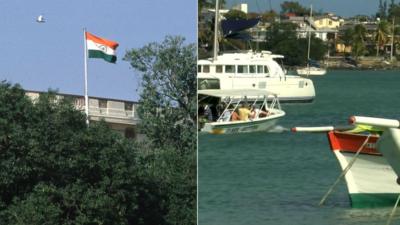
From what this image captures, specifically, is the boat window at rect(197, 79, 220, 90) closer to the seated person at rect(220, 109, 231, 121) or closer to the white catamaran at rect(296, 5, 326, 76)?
the seated person at rect(220, 109, 231, 121)

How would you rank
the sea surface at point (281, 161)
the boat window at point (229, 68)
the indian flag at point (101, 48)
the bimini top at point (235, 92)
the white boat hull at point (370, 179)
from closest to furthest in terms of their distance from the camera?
1. the boat window at point (229, 68)
2. the bimini top at point (235, 92)
3. the sea surface at point (281, 161)
4. the white boat hull at point (370, 179)
5. the indian flag at point (101, 48)

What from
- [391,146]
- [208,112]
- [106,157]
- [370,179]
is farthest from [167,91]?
[391,146]

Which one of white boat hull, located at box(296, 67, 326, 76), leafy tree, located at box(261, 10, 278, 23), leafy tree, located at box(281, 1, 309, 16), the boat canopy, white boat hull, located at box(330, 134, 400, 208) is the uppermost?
leafy tree, located at box(281, 1, 309, 16)

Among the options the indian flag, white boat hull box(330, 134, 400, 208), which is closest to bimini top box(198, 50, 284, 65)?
white boat hull box(330, 134, 400, 208)

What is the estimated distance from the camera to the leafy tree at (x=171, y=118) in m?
6.07

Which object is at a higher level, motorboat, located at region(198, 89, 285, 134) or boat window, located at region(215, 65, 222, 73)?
boat window, located at region(215, 65, 222, 73)

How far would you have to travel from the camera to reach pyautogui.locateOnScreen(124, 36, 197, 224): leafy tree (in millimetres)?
6066

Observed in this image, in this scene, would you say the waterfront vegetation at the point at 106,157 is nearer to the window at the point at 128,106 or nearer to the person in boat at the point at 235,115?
the window at the point at 128,106

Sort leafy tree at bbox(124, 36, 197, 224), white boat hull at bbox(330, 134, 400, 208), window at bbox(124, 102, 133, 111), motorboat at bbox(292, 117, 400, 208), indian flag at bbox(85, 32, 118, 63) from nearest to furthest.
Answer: motorboat at bbox(292, 117, 400, 208) < white boat hull at bbox(330, 134, 400, 208) < indian flag at bbox(85, 32, 118, 63) < leafy tree at bbox(124, 36, 197, 224) < window at bbox(124, 102, 133, 111)

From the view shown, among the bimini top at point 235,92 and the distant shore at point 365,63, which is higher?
the distant shore at point 365,63

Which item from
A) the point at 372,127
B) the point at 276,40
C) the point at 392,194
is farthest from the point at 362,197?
the point at 276,40

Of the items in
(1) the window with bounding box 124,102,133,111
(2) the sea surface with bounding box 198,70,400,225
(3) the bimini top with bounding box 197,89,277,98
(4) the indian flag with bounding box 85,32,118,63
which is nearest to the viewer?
(3) the bimini top with bounding box 197,89,277,98

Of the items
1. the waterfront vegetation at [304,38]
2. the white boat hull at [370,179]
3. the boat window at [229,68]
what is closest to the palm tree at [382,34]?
the waterfront vegetation at [304,38]

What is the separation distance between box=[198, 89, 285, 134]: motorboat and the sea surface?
0.04 m
